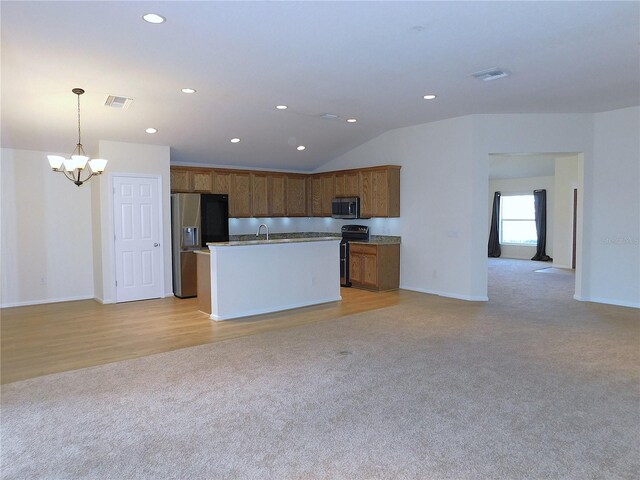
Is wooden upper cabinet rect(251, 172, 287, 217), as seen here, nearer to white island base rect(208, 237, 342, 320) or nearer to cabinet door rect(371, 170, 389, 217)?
cabinet door rect(371, 170, 389, 217)

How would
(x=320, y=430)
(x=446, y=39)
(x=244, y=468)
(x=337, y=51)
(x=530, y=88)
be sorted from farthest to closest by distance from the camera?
(x=530, y=88) → (x=337, y=51) → (x=446, y=39) → (x=320, y=430) → (x=244, y=468)

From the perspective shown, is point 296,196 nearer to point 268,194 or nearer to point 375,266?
point 268,194

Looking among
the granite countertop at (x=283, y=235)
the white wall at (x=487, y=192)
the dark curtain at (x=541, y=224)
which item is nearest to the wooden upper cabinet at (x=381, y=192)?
the white wall at (x=487, y=192)

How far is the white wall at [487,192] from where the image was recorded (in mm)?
6312

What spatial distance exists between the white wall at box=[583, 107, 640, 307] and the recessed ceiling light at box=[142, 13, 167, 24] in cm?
621

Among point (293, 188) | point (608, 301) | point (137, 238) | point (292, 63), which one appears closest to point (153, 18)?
point (292, 63)

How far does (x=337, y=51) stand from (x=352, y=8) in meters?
0.86

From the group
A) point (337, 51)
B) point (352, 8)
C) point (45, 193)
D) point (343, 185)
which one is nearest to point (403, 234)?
point (343, 185)

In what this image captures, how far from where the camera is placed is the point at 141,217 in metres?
6.96

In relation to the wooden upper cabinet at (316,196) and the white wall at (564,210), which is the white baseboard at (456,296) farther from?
the white wall at (564,210)

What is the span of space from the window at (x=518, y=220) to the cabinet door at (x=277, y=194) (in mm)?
7461

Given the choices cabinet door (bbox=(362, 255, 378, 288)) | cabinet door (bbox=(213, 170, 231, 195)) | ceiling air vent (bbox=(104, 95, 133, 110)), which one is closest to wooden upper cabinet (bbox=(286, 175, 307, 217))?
cabinet door (bbox=(213, 170, 231, 195))

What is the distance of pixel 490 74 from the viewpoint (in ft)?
15.2

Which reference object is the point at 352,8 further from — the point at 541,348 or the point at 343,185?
the point at 343,185
